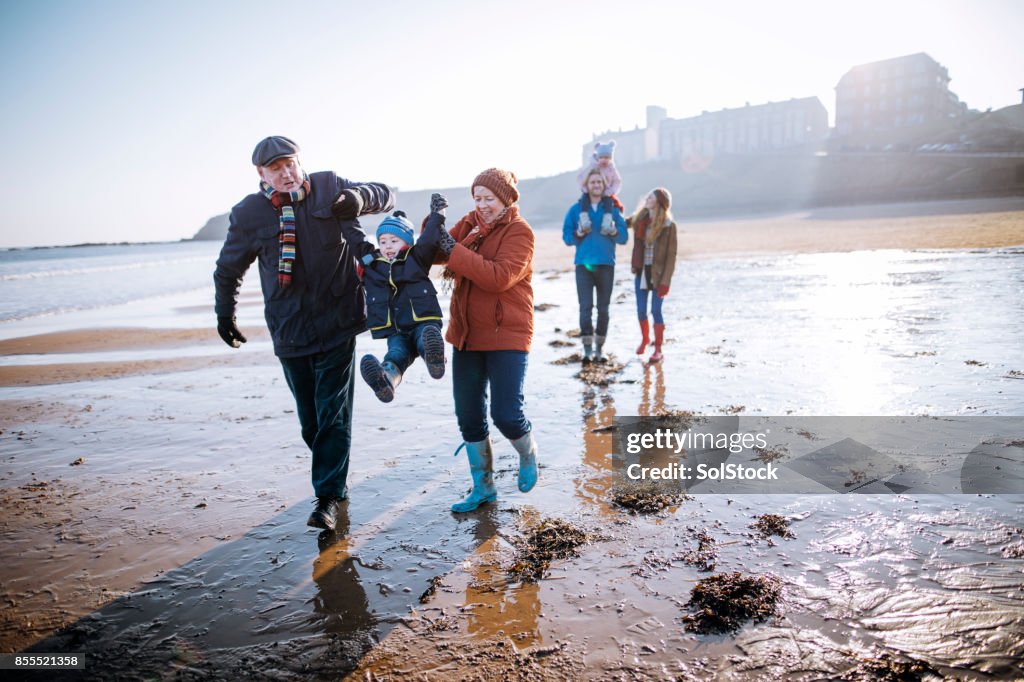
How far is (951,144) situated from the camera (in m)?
48.9

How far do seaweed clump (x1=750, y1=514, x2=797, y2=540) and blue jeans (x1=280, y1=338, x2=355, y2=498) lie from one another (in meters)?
2.63

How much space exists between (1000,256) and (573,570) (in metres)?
17.6

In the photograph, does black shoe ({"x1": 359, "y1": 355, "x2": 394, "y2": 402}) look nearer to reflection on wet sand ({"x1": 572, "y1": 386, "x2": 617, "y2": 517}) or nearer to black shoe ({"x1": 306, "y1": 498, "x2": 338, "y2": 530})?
black shoe ({"x1": 306, "y1": 498, "x2": 338, "y2": 530})

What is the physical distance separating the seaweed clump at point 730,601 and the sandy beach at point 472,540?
0.06 m

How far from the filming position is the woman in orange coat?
12.0 ft

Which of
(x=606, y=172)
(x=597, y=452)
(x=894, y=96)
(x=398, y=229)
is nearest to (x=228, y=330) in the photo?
(x=398, y=229)

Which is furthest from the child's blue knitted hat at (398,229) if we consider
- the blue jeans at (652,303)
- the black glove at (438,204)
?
the blue jeans at (652,303)

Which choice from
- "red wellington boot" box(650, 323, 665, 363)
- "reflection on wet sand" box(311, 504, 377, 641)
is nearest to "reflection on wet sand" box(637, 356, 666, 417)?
"red wellington boot" box(650, 323, 665, 363)

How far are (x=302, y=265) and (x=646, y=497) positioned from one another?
2687mm

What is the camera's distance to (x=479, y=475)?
3.99 m

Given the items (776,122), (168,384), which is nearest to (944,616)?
(168,384)

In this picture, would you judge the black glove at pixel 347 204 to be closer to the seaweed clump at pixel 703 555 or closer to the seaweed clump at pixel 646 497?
the seaweed clump at pixel 646 497

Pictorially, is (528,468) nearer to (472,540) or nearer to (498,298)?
(472,540)

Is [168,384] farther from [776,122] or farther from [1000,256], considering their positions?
[776,122]
